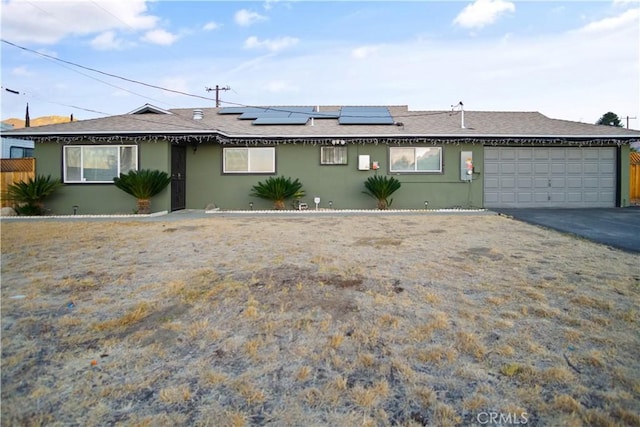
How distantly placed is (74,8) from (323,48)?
874 centimetres

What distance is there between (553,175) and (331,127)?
25.4ft

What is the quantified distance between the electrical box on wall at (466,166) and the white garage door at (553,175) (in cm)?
65

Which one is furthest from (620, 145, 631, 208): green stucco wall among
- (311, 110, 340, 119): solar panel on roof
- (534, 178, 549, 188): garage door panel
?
(311, 110, 340, 119): solar panel on roof

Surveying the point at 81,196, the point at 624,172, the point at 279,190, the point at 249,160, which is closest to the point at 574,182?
the point at 624,172

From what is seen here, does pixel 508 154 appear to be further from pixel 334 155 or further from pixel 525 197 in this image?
pixel 334 155

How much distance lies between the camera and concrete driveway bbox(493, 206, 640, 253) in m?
6.95

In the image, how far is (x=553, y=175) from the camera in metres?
13.5

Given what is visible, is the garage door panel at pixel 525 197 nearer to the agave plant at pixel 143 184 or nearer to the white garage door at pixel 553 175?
the white garage door at pixel 553 175

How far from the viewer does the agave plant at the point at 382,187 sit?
41.7 ft

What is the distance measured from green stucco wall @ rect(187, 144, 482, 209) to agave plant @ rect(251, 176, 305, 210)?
40 cm

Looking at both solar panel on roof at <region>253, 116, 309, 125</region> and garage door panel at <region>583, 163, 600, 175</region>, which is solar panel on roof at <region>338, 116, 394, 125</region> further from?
garage door panel at <region>583, 163, 600, 175</region>

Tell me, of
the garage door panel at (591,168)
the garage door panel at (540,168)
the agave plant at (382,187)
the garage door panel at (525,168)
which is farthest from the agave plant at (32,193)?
the garage door panel at (591,168)

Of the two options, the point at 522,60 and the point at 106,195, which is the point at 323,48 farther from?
the point at 106,195

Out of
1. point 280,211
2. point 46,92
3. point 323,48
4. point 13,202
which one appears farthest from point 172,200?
point 46,92
